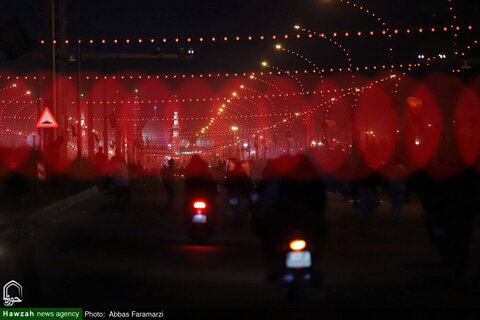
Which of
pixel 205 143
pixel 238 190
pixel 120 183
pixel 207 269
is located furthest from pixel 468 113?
pixel 205 143

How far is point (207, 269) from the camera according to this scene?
17.6 meters

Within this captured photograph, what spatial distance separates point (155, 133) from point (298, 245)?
129 meters

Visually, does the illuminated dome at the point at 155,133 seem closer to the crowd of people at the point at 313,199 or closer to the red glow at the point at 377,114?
the red glow at the point at 377,114

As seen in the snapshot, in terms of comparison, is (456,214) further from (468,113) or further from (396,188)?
(468,113)

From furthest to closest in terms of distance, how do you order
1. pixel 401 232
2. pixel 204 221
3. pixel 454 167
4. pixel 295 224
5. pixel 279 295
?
pixel 401 232 → pixel 204 221 → pixel 454 167 → pixel 279 295 → pixel 295 224

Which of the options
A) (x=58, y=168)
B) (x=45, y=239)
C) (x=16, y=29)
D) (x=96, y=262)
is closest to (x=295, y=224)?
(x=96, y=262)

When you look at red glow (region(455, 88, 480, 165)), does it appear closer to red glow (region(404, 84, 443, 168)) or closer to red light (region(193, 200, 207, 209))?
red glow (region(404, 84, 443, 168))

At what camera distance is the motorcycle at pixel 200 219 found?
891 inches

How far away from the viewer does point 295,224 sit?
13.2 metres

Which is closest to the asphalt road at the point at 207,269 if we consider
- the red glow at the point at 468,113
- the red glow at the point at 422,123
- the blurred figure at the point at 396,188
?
the blurred figure at the point at 396,188

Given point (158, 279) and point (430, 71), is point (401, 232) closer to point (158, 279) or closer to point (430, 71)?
point (158, 279)

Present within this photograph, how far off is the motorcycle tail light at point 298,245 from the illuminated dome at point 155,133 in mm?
121897

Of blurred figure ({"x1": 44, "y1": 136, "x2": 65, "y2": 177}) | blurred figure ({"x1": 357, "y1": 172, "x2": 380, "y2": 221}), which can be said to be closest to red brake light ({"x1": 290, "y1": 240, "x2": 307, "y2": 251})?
blurred figure ({"x1": 357, "y1": 172, "x2": 380, "y2": 221})

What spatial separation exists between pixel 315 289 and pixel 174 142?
10376 centimetres
